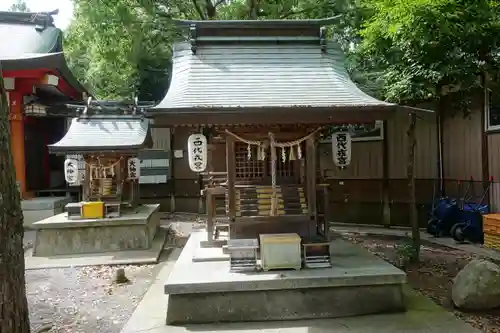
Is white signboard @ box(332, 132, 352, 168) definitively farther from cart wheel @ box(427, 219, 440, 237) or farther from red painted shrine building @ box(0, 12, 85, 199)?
red painted shrine building @ box(0, 12, 85, 199)

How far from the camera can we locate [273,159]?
7352 millimetres

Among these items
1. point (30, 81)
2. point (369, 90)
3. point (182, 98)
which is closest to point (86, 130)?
point (30, 81)

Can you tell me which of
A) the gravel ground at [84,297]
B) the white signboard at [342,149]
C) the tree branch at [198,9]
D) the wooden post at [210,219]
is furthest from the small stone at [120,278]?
the tree branch at [198,9]

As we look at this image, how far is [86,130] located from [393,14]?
882 centimetres

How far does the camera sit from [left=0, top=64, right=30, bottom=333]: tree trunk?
2871 millimetres

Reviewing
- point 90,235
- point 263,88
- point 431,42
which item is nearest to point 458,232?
point 431,42

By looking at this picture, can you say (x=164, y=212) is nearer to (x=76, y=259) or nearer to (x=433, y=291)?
(x=76, y=259)

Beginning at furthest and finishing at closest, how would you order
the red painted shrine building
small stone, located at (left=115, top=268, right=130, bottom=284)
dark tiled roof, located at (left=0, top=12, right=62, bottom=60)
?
1. dark tiled roof, located at (left=0, top=12, right=62, bottom=60)
2. the red painted shrine building
3. small stone, located at (left=115, top=268, right=130, bottom=284)

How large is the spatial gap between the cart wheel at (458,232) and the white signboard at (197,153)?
7048 mm

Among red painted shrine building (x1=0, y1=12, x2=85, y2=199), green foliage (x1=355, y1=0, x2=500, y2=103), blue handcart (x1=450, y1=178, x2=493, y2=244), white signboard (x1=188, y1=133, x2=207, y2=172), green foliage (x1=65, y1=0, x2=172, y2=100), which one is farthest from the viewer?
red painted shrine building (x1=0, y1=12, x2=85, y2=199)

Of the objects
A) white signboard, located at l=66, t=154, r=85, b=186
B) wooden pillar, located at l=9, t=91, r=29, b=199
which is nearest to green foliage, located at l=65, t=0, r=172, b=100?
wooden pillar, located at l=9, t=91, r=29, b=199

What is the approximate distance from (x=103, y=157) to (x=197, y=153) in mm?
5645

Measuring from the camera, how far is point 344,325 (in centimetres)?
577

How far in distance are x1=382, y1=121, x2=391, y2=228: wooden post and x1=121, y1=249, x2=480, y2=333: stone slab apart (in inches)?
316
